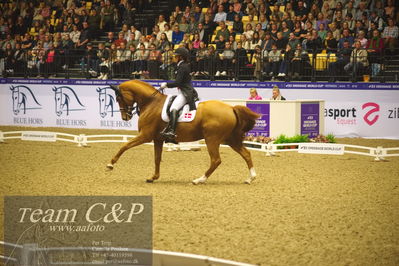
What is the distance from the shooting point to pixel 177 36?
77.7 ft

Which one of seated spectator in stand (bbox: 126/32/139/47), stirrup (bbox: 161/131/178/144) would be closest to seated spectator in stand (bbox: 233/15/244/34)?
seated spectator in stand (bbox: 126/32/139/47)

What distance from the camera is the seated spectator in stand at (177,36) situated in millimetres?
23641

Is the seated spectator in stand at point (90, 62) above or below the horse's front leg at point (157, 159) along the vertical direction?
above

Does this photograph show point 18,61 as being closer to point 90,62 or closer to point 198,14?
point 90,62

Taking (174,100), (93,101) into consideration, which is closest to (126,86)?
(174,100)

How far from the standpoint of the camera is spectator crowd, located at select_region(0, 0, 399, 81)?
20.2 m

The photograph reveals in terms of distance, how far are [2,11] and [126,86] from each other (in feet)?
63.7

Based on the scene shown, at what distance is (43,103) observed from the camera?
2408 centimetres

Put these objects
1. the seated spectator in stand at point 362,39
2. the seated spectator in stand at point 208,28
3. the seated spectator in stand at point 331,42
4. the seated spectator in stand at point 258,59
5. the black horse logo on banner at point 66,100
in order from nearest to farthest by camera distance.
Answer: the seated spectator in stand at point 362,39 < the seated spectator in stand at point 331,42 < the seated spectator in stand at point 258,59 < the seated spectator in stand at point 208,28 < the black horse logo on banner at point 66,100

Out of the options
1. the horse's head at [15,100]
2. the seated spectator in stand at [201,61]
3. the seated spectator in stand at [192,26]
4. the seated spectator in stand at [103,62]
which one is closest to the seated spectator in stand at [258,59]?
the seated spectator in stand at [201,61]

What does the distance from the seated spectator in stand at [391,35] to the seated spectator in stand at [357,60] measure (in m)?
0.77

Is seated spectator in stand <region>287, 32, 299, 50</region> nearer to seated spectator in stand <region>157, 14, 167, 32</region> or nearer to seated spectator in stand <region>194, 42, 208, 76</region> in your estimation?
seated spectator in stand <region>194, 42, 208, 76</region>

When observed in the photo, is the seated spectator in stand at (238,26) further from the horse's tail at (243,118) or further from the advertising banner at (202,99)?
the horse's tail at (243,118)

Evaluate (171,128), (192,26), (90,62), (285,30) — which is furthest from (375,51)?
(90,62)
